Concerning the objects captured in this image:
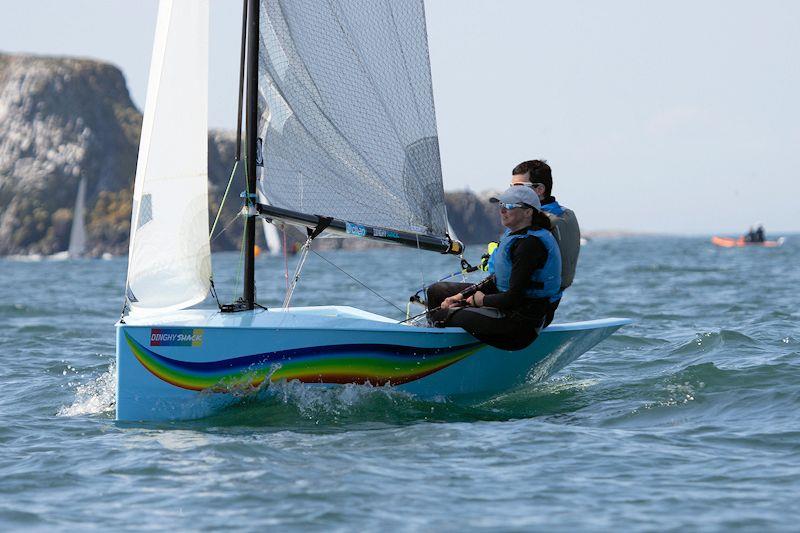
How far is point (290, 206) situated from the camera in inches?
320

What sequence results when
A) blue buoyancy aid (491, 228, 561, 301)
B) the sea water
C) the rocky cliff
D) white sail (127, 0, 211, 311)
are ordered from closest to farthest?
1. the sea water
2. blue buoyancy aid (491, 228, 561, 301)
3. white sail (127, 0, 211, 311)
4. the rocky cliff

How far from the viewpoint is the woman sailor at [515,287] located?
7.62 m

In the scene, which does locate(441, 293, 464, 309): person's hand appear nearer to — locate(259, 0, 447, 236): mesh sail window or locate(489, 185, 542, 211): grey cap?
locate(259, 0, 447, 236): mesh sail window

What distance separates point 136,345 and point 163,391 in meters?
0.39

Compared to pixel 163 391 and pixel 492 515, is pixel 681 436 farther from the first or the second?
pixel 163 391

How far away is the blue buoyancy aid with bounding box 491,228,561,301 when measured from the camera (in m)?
7.69

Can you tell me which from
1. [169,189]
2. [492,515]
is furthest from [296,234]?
[492,515]

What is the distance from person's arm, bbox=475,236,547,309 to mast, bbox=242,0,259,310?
1.80 m

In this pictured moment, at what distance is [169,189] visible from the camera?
789 centimetres

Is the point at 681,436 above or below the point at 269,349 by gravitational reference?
below

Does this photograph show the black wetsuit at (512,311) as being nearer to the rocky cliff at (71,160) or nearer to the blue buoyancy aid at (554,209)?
the blue buoyancy aid at (554,209)

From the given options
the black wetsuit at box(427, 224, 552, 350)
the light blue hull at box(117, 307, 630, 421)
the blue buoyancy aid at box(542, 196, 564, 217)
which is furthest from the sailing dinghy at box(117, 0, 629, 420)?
the blue buoyancy aid at box(542, 196, 564, 217)

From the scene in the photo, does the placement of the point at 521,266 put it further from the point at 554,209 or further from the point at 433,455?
the point at 433,455

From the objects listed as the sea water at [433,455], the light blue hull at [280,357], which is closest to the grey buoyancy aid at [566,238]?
the light blue hull at [280,357]
